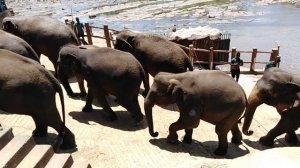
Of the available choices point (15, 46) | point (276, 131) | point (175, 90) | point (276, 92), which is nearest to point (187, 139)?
point (175, 90)

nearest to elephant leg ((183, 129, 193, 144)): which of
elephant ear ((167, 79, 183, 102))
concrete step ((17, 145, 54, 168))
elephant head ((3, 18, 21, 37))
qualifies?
elephant ear ((167, 79, 183, 102))

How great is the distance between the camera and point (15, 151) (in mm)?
5094

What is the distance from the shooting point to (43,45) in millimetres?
11102

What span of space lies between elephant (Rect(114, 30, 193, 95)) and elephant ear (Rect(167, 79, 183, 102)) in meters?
2.08

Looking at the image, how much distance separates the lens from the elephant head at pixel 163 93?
24.1 feet

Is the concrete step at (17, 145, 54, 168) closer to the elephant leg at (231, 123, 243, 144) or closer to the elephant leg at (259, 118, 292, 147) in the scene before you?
the elephant leg at (231, 123, 243, 144)

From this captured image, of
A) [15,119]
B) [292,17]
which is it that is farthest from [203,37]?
[292,17]

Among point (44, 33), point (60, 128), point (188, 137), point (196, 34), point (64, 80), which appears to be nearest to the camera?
point (60, 128)

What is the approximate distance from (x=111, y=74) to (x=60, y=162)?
3154mm

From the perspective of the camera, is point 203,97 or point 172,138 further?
point 172,138

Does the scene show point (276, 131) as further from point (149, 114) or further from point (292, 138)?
point (149, 114)

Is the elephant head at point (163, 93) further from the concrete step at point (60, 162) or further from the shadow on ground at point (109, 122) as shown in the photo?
the concrete step at point (60, 162)

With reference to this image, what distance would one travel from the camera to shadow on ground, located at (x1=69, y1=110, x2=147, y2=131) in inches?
333

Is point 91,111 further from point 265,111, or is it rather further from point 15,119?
point 265,111
